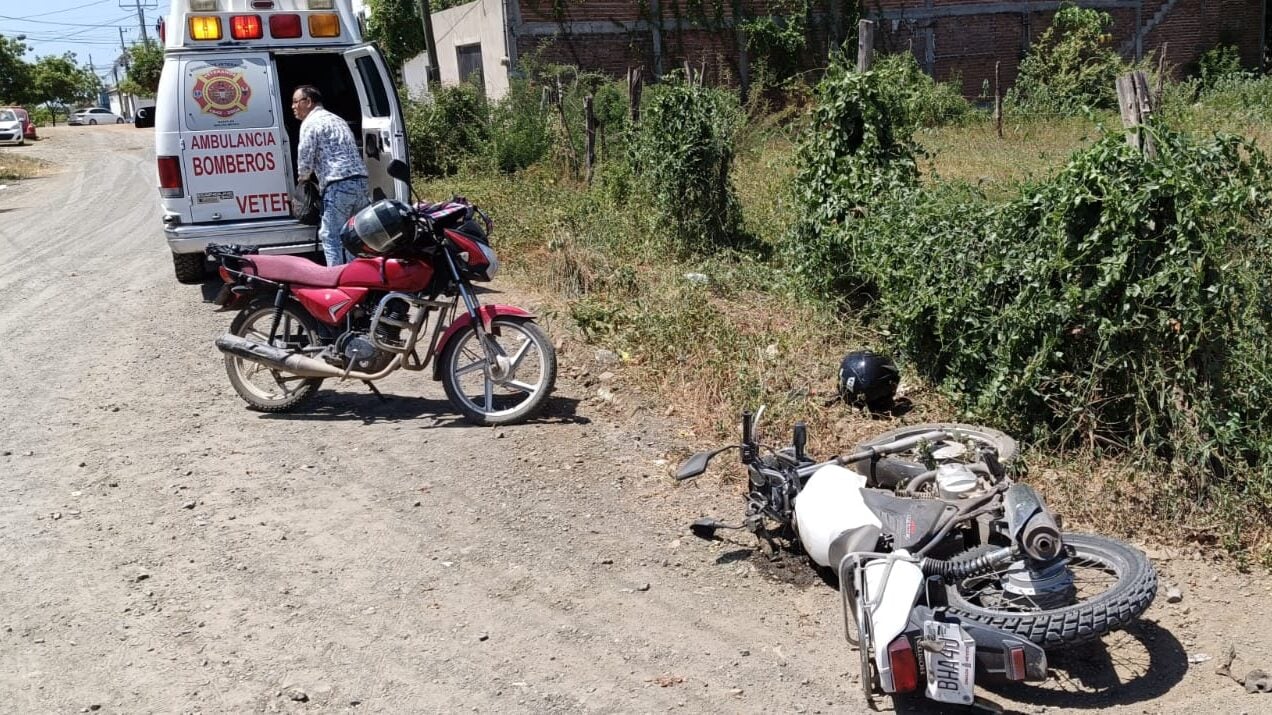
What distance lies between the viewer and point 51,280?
36.6ft

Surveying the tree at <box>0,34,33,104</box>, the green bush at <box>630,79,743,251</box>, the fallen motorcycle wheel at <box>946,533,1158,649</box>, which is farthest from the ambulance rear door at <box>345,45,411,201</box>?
the tree at <box>0,34,33,104</box>

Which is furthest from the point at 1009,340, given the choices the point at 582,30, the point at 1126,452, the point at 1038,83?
Answer: the point at 1038,83

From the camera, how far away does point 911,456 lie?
193 inches

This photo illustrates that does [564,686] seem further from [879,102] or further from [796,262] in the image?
[879,102]

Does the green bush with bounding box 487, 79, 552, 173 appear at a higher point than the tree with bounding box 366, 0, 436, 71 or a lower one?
lower

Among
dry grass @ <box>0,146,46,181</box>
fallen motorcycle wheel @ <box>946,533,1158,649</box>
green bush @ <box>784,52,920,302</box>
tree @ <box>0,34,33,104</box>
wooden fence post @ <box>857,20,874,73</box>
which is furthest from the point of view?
tree @ <box>0,34,33,104</box>

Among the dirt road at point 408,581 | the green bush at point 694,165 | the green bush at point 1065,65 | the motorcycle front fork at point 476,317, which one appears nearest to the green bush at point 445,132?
the green bush at point 694,165

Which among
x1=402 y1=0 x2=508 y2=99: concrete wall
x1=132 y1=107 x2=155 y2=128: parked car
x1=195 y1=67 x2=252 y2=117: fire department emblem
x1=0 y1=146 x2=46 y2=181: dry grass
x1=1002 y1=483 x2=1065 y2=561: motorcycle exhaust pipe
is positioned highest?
x1=402 y1=0 x2=508 y2=99: concrete wall

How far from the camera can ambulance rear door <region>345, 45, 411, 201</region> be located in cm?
956

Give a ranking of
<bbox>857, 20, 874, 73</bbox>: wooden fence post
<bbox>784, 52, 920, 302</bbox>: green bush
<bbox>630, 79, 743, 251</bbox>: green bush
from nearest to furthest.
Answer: <bbox>784, 52, 920, 302</bbox>: green bush, <bbox>857, 20, 874, 73</bbox>: wooden fence post, <bbox>630, 79, 743, 251</bbox>: green bush

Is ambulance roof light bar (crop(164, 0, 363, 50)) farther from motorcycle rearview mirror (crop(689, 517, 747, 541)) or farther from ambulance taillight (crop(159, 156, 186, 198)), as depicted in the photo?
motorcycle rearview mirror (crop(689, 517, 747, 541))

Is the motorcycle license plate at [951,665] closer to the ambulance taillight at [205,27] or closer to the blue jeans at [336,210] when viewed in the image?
the blue jeans at [336,210]

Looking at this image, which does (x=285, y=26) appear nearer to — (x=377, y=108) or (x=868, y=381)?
(x=377, y=108)

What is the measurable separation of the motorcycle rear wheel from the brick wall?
66.6 feet
